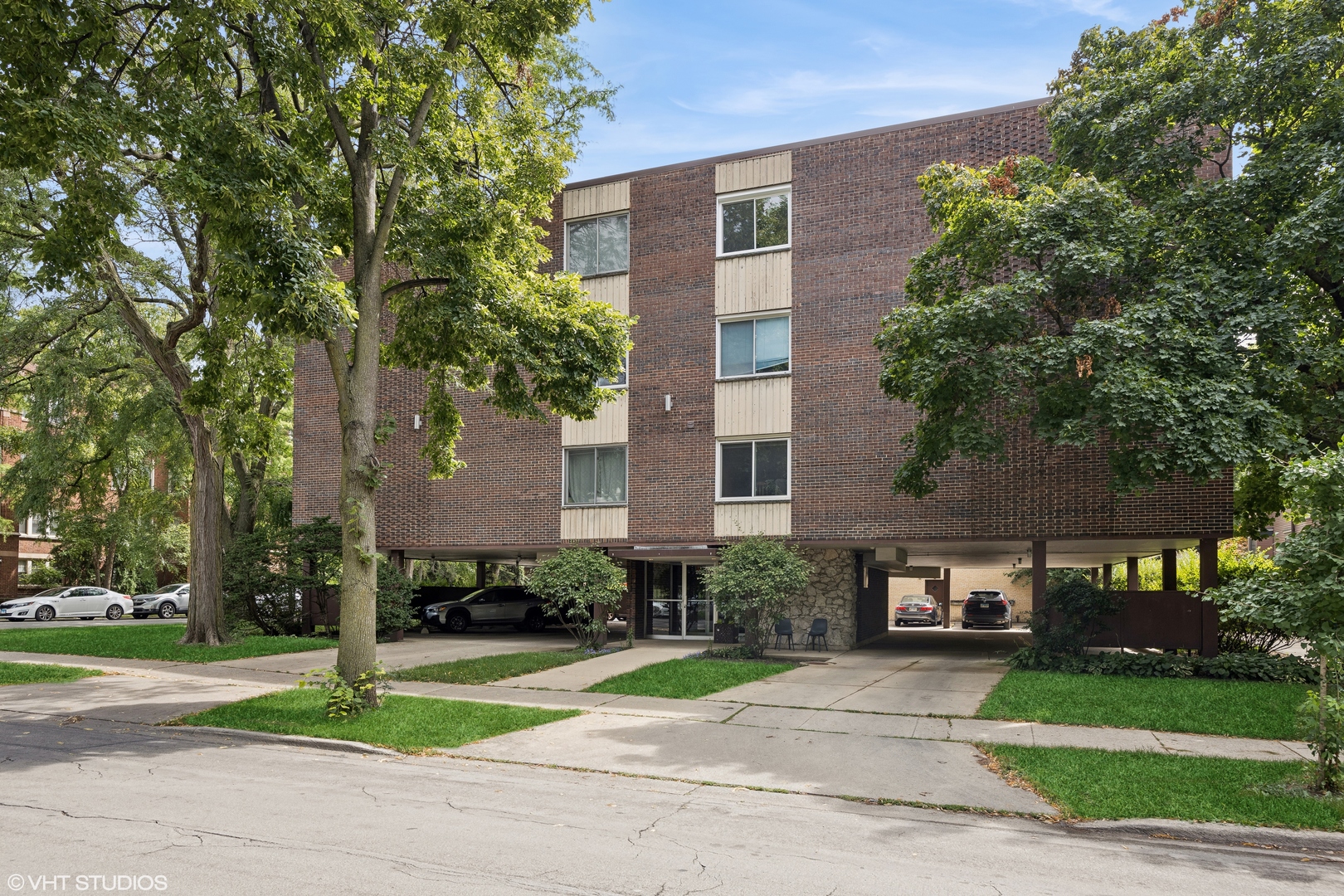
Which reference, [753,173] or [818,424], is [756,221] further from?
[818,424]

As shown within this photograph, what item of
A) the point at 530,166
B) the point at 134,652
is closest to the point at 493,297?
the point at 530,166

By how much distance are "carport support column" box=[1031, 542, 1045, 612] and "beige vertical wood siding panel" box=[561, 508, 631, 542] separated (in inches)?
349

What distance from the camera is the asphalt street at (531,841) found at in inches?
234

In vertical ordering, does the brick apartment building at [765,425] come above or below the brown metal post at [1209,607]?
above

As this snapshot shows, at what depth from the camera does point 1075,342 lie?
46.3 feet

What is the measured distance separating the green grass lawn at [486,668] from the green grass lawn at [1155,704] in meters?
8.09

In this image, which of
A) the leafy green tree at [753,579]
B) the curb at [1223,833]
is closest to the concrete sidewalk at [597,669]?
the leafy green tree at [753,579]

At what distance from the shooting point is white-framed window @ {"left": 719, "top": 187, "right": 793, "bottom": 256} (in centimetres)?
2148

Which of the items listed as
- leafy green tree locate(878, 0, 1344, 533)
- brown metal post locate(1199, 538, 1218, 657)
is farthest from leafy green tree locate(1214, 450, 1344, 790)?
brown metal post locate(1199, 538, 1218, 657)

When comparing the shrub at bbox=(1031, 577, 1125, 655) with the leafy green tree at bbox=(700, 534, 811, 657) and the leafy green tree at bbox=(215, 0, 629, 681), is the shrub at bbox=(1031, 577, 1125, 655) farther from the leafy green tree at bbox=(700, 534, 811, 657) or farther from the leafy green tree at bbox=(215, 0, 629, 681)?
the leafy green tree at bbox=(215, 0, 629, 681)

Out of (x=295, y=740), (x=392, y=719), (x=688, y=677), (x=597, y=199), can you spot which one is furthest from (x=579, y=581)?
(x=597, y=199)

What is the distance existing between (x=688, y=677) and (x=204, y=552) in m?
11.6

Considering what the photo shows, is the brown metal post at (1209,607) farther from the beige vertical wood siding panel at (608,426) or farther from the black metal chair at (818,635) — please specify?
the beige vertical wood siding panel at (608,426)

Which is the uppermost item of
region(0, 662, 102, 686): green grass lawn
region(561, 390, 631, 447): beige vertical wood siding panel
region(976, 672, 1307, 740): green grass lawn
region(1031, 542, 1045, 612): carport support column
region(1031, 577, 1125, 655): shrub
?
region(561, 390, 631, 447): beige vertical wood siding panel
